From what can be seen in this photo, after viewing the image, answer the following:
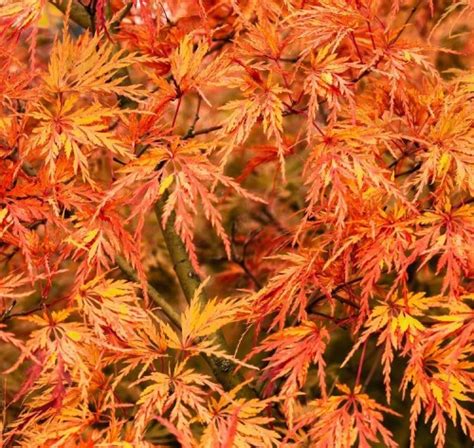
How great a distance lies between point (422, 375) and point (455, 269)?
17 centimetres

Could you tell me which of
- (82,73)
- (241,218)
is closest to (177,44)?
(82,73)

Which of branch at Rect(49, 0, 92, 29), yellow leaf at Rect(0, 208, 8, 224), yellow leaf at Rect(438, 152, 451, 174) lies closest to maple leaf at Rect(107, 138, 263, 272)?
yellow leaf at Rect(0, 208, 8, 224)

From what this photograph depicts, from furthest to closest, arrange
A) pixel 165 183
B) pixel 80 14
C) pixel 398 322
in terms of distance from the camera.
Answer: pixel 80 14
pixel 398 322
pixel 165 183

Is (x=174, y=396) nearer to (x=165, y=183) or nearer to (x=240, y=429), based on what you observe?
(x=240, y=429)

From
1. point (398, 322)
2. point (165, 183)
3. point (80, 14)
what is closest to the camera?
point (165, 183)

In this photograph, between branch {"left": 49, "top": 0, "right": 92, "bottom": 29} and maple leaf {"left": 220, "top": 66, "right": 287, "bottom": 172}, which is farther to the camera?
branch {"left": 49, "top": 0, "right": 92, "bottom": 29}

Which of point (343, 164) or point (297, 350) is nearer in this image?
point (343, 164)

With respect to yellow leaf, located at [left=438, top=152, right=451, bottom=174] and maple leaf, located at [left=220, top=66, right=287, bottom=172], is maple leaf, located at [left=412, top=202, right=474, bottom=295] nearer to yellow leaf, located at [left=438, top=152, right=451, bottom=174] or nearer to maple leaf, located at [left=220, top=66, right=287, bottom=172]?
yellow leaf, located at [left=438, top=152, right=451, bottom=174]

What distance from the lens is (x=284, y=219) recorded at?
173 centimetres

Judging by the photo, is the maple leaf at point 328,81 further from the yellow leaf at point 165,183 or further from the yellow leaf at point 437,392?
the yellow leaf at point 437,392

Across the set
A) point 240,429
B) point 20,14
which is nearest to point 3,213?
point 20,14

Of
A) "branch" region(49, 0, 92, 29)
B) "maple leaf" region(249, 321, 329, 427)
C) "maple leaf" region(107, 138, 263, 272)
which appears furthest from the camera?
"branch" region(49, 0, 92, 29)

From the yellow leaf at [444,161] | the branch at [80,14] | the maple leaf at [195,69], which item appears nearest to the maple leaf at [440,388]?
the yellow leaf at [444,161]

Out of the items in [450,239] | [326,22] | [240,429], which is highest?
[326,22]
